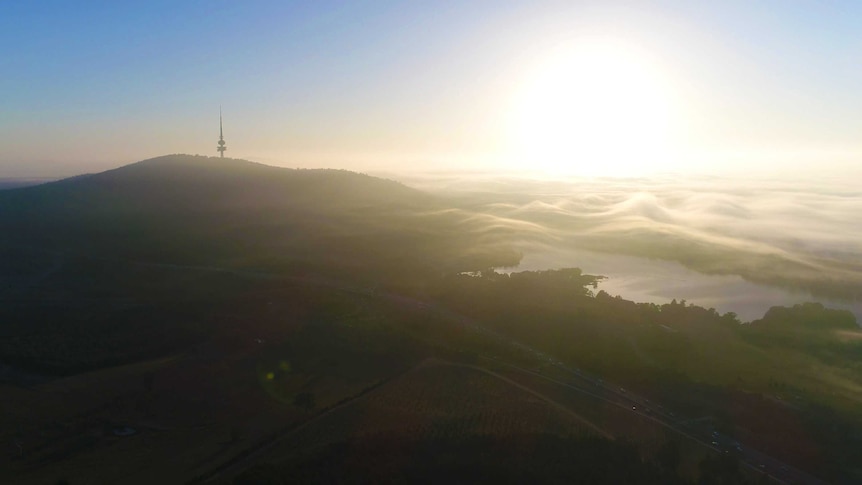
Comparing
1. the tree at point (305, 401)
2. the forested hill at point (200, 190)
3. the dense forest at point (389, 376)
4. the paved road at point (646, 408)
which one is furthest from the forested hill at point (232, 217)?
the tree at point (305, 401)

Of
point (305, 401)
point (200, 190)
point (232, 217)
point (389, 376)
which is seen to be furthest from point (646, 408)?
point (200, 190)

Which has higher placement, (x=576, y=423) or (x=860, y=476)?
(x=576, y=423)

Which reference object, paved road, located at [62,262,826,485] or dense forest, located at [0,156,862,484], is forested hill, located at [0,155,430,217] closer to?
dense forest, located at [0,156,862,484]

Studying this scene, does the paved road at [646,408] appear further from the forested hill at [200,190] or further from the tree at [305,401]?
the forested hill at [200,190]

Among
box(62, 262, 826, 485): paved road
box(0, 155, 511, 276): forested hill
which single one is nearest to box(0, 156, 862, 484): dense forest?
box(62, 262, 826, 485): paved road

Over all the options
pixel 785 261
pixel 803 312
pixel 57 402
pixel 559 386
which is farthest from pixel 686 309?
pixel 57 402

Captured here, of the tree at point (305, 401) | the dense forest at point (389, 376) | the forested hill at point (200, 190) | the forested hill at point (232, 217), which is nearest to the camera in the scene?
the dense forest at point (389, 376)

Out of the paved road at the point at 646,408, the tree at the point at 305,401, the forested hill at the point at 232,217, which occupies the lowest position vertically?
the paved road at the point at 646,408

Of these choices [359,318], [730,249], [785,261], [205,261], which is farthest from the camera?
[730,249]

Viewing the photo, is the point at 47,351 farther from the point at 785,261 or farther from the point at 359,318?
the point at 785,261
